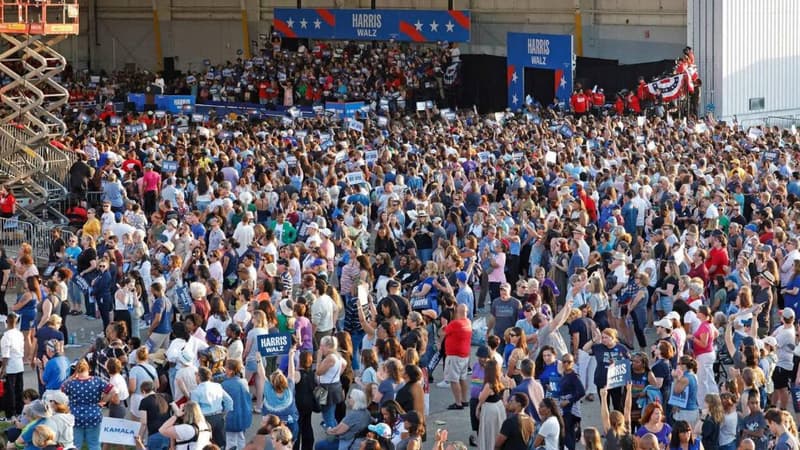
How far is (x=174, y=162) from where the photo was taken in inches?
970

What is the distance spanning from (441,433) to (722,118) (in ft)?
92.4

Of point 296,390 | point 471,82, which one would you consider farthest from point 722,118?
point 296,390

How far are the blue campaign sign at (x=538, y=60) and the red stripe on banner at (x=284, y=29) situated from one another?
9.97 metres

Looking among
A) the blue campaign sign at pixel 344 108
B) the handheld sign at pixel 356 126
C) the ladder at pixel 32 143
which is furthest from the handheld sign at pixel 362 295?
the blue campaign sign at pixel 344 108

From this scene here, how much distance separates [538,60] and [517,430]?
29.0 meters

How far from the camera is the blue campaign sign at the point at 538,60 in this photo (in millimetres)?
38375

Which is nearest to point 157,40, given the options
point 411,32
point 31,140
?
point 411,32

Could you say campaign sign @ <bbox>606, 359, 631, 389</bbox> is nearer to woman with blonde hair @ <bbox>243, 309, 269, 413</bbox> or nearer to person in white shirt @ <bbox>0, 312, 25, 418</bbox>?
woman with blonde hair @ <bbox>243, 309, 269, 413</bbox>

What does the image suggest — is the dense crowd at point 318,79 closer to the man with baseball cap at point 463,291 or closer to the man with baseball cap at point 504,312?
the man with baseball cap at point 463,291

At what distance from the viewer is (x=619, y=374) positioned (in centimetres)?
1276

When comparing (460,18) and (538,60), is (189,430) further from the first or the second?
(460,18)

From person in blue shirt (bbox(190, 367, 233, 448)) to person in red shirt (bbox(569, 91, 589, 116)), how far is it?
25.0 metres

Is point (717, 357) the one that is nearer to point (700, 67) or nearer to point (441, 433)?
point (441, 433)

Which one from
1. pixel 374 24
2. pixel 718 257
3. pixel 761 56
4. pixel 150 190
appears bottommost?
pixel 718 257
